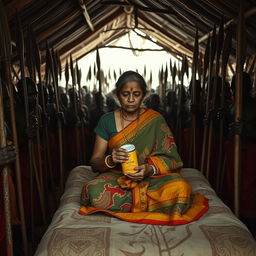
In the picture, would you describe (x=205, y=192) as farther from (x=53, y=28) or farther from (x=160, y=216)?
(x=53, y=28)

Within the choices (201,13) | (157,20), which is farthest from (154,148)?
(157,20)

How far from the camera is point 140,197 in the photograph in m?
2.29

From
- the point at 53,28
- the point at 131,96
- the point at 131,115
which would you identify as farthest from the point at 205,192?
the point at 53,28

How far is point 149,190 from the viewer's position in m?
2.32

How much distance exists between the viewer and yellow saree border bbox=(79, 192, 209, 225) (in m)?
2.11

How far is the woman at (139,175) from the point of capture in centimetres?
221

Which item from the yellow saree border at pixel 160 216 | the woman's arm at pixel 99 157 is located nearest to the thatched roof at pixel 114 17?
the woman's arm at pixel 99 157

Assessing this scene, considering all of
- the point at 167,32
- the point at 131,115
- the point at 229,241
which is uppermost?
the point at 167,32

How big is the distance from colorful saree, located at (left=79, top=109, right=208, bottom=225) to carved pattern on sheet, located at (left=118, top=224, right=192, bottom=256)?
83mm

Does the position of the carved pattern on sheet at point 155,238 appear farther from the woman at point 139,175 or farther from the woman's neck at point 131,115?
the woman's neck at point 131,115

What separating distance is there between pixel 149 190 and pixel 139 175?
0.49ft

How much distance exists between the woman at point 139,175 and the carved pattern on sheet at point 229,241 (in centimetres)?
22

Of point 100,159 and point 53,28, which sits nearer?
point 100,159

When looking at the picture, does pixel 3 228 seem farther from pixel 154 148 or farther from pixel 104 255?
pixel 154 148
